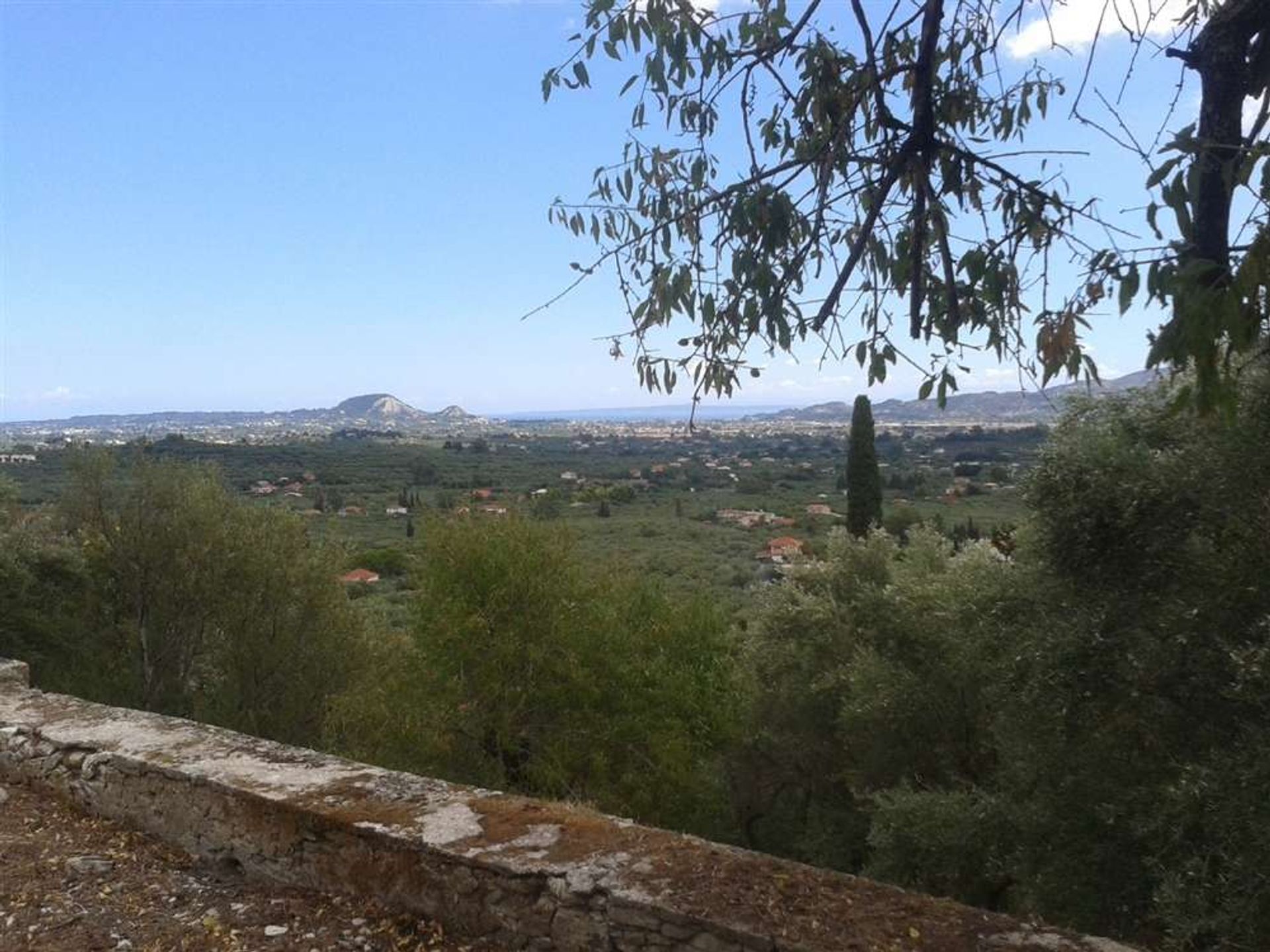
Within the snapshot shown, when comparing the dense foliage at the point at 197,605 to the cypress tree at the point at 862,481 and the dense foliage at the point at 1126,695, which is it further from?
the dense foliage at the point at 1126,695

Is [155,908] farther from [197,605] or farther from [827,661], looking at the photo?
[197,605]

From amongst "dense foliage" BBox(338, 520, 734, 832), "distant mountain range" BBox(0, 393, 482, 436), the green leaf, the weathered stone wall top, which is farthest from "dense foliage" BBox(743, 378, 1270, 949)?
"distant mountain range" BBox(0, 393, 482, 436)

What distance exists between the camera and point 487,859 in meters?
2.90

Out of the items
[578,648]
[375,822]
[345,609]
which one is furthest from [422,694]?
[375,822]

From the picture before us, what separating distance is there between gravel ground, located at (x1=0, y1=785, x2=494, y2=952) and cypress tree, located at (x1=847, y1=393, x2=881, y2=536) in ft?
55.4

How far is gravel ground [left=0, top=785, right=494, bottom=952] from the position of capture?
2898 mm

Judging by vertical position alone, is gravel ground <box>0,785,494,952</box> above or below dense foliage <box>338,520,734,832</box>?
above

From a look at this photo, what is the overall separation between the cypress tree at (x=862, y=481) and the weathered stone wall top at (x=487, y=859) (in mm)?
16545

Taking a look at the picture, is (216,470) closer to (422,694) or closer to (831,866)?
(422,694)

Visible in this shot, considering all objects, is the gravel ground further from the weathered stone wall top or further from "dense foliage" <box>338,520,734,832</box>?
"dense foliage" <box>338,520,734,832</box>

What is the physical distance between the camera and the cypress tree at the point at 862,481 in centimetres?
1933

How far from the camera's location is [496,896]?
2.87 metres

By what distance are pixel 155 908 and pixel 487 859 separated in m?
1.25

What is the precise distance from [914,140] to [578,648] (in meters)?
10.6
